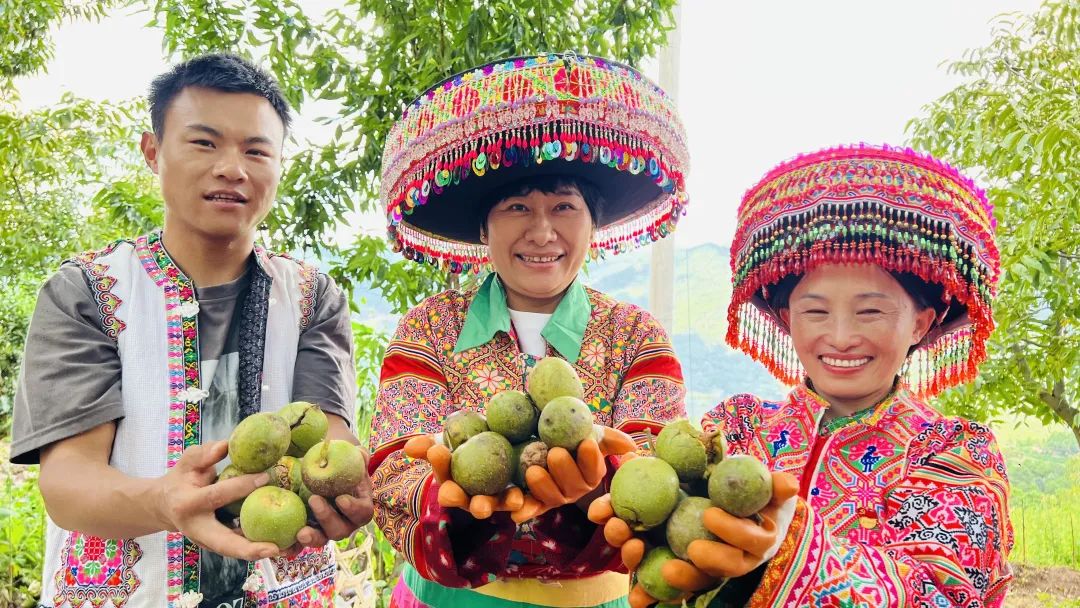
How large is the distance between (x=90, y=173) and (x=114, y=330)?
501 cm

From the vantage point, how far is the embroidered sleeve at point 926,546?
5.34ft

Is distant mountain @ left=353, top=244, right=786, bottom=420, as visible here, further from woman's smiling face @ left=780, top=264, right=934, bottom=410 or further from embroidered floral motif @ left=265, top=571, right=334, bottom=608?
woman's smiling face @ left=780, top=264, right=934, bottom=410

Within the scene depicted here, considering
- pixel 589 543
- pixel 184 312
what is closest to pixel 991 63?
pixel 589 543

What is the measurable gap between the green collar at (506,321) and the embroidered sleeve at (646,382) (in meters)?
0.13

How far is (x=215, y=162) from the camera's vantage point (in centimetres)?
248

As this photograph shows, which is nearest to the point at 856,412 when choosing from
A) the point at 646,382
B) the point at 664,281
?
the point at 646,382

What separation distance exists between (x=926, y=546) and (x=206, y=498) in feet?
5.51

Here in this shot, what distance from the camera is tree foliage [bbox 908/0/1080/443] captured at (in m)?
3.84

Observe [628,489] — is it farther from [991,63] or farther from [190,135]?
[991,63]

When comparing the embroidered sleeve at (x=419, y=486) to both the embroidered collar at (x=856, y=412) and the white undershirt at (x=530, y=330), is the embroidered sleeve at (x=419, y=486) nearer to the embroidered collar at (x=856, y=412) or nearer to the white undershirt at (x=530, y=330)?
the white undershirt at (x=530, y=330)

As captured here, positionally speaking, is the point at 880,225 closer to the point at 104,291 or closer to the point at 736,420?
the point at 736,420

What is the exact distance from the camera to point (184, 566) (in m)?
2.37

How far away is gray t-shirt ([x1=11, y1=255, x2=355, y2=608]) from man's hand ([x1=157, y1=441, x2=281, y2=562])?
413mm

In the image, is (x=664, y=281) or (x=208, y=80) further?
(x=664, y=281)
